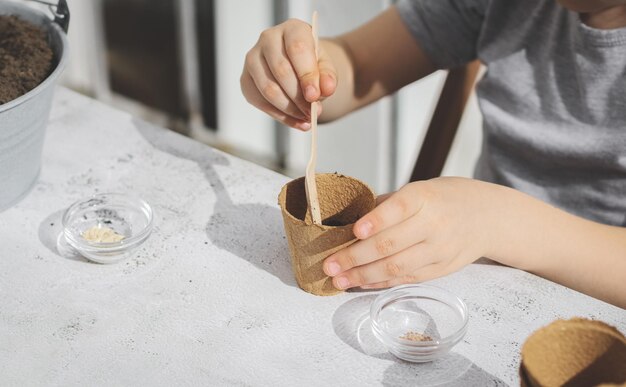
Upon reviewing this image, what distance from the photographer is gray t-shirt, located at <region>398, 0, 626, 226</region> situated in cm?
98

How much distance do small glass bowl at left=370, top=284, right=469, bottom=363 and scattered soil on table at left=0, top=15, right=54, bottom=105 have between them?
0.48 metres

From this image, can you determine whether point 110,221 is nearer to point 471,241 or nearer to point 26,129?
point 26,129

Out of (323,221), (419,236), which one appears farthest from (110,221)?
(419,236)

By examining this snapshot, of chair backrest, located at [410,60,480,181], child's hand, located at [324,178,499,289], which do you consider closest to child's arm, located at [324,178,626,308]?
child's hand, located at [324,178,499,289]

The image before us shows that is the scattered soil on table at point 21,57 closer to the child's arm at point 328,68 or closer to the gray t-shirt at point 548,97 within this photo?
the child's arm at point 328,68

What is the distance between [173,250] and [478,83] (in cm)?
58

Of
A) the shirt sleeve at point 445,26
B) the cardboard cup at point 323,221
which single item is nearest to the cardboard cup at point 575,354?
the cardboard cup at point 323,221

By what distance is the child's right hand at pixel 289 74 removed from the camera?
838mm

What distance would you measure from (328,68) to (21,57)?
0.38m

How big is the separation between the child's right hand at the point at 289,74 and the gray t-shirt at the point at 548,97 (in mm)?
315

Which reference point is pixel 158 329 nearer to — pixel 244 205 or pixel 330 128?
pixel 244 205

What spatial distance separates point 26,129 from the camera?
0.85 metres

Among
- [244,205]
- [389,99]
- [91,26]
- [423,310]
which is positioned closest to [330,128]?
[389,99]

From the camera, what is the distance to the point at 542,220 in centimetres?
83
